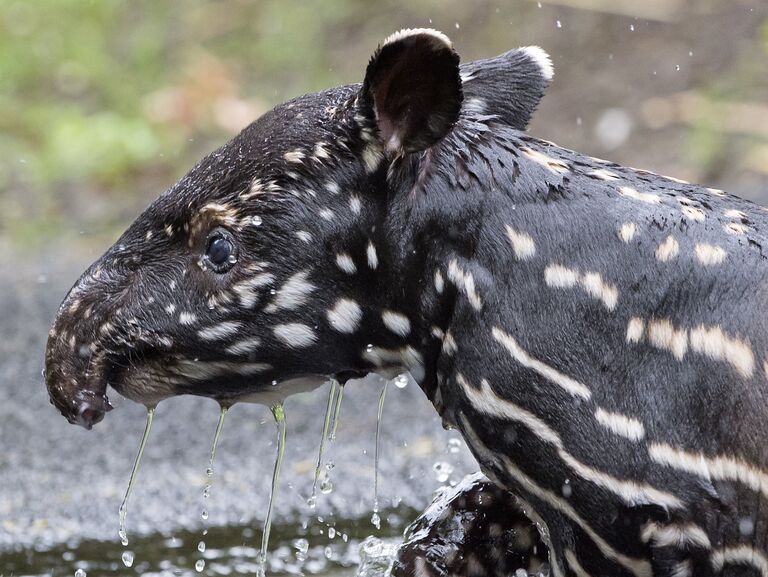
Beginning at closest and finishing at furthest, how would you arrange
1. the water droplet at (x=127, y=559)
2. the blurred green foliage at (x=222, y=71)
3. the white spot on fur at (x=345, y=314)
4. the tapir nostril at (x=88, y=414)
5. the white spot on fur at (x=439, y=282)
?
the white spot on fur at (x=439, y=282)
the white spot on fur at (x=345, y=314)
the tapir nostril at (x=88, y=414)
the water droplet at (x=127, y=559)
the blurred green foliage at (x=222, y=71)

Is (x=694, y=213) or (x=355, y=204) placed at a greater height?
(x=694, y=213)

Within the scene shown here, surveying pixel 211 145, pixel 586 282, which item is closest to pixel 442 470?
pixel 586 282

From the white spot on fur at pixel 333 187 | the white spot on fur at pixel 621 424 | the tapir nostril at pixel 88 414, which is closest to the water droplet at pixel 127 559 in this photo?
the tapir nostril at pixel 88 414

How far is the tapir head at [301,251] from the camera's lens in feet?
8.51

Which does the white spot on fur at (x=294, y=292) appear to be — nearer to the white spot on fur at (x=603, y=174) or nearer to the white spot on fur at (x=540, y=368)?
Result: the white spot on fur at (x=540, y=368)

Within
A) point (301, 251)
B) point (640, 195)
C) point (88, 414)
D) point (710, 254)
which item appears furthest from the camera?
point (88, 414)

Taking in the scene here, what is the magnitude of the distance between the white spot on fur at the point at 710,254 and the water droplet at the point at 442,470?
6.01 feet

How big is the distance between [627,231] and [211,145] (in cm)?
525

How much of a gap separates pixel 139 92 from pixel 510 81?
555cm

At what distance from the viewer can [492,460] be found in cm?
262

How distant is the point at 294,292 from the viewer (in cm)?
269

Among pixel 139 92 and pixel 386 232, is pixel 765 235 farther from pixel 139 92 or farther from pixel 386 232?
pixel 139 92

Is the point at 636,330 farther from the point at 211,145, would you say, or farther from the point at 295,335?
the point at 211,145

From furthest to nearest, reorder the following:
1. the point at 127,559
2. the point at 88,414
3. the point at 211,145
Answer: the point at 211,145
the point at 127,559
the point at 88,414
